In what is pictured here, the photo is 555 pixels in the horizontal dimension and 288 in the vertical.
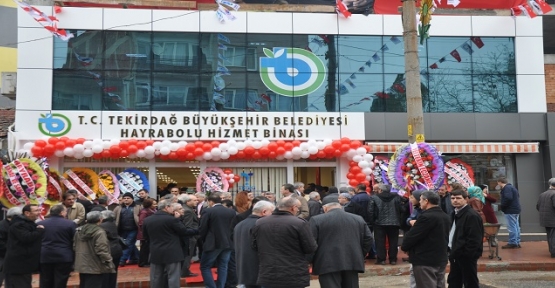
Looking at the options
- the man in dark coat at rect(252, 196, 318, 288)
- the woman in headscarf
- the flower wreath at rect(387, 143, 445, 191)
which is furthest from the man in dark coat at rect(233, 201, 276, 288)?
the flower wreath at rect(387, 143, 445, 191)

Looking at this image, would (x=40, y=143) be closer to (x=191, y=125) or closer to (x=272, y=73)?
(x=191, y=125)

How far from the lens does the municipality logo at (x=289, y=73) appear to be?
19.1 meters

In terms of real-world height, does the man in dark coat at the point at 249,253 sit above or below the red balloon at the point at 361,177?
below

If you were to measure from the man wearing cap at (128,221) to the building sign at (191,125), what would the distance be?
395cm

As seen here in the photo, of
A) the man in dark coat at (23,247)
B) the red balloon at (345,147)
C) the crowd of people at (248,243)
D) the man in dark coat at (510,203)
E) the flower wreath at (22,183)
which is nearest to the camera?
the crowd of people at (248,243)

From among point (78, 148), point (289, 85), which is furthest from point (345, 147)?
point (78, 148)

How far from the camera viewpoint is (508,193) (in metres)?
15.8

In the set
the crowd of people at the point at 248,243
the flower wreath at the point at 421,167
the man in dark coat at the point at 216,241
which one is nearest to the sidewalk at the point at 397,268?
the crowd of people at the point at 248,243

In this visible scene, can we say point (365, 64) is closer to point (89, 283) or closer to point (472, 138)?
point (472, 138)

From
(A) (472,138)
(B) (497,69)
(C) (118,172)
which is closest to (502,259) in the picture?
(A) (472,138)

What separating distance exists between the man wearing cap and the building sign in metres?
3.95

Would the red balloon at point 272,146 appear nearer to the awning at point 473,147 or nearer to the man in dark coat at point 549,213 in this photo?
the awning at point 473,147

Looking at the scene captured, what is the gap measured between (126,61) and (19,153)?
3.90 metres

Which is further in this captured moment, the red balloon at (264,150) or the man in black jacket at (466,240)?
the red balloon at (264,150)
